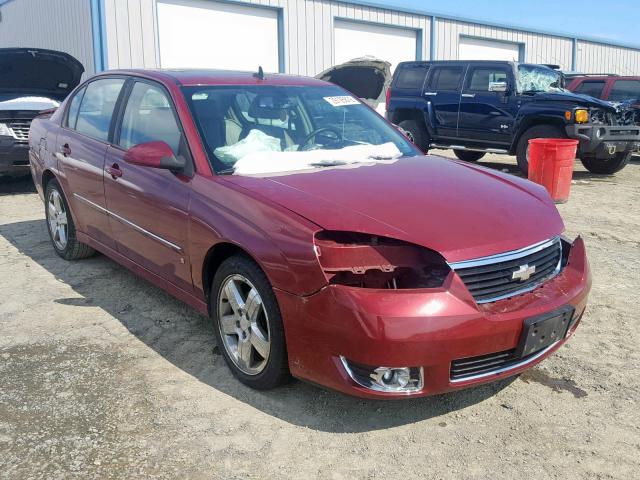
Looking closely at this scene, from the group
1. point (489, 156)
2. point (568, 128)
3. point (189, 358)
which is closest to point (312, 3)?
point (489, 156)

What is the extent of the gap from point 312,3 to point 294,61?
1539mm

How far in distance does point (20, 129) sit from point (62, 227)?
331 cm

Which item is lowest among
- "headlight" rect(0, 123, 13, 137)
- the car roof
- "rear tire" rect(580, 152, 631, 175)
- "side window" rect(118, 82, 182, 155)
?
"rear tire" rect(580, 152, 631, 175)

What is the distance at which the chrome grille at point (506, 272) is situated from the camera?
104 inches

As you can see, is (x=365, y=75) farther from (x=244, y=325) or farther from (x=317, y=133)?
(x=244, y=325)

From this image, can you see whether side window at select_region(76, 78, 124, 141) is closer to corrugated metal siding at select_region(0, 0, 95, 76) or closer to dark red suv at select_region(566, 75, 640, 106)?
corrugated metal siding at select_region(0, 0, 95, 76)

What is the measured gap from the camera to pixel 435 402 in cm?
303

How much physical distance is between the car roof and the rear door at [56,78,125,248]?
1.07 feet

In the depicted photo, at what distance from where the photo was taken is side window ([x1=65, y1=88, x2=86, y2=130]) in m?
4.97

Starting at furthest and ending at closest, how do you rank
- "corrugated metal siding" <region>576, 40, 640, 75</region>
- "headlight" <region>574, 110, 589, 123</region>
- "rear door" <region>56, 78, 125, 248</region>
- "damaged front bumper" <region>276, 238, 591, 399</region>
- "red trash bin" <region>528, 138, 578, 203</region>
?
"corrugated metal siding" <region>576, 40, 640, 75</region>, "headlight" <region>574, 110, 589, 123</region>, "red trash bin" <region>528, 138, 578, 203</region>, "rear door" <region>56, 78, 125, 248</region>, "damaged front bumper" <region>276, 238, 591, 399</region>

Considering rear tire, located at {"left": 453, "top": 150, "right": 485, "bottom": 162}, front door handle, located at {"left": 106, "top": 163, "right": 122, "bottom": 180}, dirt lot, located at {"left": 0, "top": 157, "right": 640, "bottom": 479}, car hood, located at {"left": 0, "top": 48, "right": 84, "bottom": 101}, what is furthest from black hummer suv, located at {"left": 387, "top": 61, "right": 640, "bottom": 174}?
front door handle, located at {"left": 106, "top": 163, "right": 122, "bottom": 180}

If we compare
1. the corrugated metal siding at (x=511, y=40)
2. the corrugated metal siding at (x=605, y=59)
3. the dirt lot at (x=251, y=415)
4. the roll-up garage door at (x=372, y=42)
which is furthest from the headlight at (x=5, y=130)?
the corrugated metal siding at (x=605, y=59)

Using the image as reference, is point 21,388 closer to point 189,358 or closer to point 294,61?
point 189,358

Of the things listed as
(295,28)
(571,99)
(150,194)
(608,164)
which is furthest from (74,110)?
(295,28)
